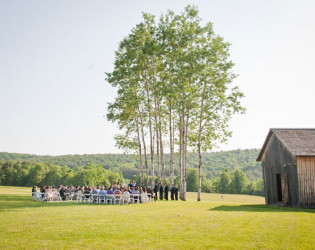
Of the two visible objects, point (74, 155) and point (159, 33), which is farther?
point (74, 155)

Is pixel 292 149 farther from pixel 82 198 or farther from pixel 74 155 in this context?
pixel 74 155

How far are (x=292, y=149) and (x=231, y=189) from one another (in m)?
71.2

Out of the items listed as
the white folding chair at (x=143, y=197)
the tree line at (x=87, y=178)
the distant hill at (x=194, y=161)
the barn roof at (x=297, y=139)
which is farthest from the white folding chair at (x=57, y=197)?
the distant hill at (x=194, y=161)

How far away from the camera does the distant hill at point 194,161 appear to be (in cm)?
13012

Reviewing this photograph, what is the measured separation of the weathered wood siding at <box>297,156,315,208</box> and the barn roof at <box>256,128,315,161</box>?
0.50m

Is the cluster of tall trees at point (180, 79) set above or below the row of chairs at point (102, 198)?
above

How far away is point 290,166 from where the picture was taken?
76.3 feet

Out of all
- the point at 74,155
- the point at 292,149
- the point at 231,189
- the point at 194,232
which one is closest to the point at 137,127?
the point at 292,149

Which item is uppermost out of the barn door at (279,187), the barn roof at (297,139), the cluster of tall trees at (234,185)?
the barn roof at (297,139)

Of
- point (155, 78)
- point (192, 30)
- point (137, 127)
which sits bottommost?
point (137, 127)

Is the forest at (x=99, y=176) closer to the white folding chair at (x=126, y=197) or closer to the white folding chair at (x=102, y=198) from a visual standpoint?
the white folding chair at (x=102, y=198)

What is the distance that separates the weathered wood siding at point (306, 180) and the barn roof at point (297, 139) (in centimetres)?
50

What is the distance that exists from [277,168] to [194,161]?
115162 millimetres

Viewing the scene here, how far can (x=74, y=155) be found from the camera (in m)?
176
